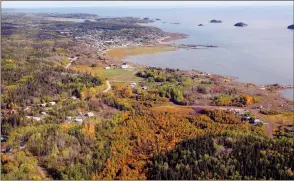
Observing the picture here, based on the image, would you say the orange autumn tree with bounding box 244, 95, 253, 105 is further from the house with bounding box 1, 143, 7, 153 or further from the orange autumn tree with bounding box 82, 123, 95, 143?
the house with bounding box 1, 143, 7, 153

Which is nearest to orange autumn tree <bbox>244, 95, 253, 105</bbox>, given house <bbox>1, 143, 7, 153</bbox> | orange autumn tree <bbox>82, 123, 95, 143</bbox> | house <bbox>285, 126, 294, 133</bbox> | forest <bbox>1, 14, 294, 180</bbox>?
forest <bbox>1, 14, 294, 180</bbox>

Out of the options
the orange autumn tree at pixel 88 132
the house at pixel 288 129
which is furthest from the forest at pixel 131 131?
the house at pixel 288 129

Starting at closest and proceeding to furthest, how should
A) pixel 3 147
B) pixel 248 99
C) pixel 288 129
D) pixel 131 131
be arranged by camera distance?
pixel 3 147 < pixel 131 131 < pixel 288 129 < pixel 248 99

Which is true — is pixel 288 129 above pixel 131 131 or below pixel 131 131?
above

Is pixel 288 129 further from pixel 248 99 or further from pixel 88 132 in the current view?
pixel 88 132

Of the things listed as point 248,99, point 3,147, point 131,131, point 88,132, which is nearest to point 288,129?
point 248,99

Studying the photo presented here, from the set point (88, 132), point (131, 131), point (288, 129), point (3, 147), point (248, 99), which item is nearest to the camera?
point (3, 147)

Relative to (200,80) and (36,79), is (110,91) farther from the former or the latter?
(200,80)

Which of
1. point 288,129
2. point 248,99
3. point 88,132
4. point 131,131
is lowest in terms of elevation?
point 131,131

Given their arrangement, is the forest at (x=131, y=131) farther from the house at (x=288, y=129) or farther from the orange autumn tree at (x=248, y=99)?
the house at (x=288, y=129)
